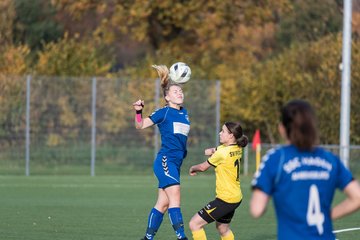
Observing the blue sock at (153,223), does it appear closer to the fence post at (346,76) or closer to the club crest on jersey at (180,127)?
the club crest on jersey at (180,127)

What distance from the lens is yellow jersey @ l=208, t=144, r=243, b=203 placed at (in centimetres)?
1040

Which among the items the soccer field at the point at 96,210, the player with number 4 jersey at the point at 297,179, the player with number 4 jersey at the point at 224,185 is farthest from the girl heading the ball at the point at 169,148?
the player with number 4 jersey at the point at 297,179

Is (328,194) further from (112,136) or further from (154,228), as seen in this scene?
(112,136)

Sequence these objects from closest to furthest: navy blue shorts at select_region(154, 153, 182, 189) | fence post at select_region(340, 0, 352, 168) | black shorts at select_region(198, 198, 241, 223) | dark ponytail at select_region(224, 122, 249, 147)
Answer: black shorts at select_region(198, 198, 241, 223)
dark ponytail at select_region(224, 122, 249, 147)
navy blue shorts at select_region(154, 153, 182, 189)
fence post at select_region(340, 0, 352, 168)

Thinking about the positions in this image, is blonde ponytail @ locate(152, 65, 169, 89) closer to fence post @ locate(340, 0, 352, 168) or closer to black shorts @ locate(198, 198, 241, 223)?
black shorts @ locate(198, 198, 241, 223)

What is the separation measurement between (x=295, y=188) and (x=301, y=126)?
1.19ft

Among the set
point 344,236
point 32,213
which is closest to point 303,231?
point 344,236

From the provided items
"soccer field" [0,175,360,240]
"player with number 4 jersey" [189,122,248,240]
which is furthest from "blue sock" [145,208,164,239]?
"soccer field" [0,175,360,240]

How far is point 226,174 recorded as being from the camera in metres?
10.4

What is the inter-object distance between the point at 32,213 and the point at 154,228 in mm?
4373

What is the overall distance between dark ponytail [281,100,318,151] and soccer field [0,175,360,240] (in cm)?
650

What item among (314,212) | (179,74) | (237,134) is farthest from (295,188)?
(179,74)

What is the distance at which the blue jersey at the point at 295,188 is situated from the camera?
18.2 feet

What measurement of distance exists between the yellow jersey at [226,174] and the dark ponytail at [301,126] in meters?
4.86
